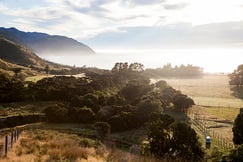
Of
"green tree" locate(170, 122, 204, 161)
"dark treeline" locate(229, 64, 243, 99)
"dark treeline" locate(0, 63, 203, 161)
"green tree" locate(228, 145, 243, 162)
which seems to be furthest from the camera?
"dark treeline" locate(229, 64, 243, 99)

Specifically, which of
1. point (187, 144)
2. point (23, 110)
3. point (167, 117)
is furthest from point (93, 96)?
point (187, 144)

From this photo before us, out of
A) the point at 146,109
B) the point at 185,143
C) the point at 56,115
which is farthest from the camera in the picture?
the point at 146,109

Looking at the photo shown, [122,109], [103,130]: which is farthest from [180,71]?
[103,130]

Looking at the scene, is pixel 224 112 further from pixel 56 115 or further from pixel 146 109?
pixel 56 115

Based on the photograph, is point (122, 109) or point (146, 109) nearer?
point (146, 109)

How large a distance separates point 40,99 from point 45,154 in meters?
49.8

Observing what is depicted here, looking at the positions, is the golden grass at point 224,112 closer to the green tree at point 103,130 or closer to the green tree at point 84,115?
the green tree at point 84,115

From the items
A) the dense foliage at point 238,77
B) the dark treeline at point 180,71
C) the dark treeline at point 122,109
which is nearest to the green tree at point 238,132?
the dark treeline at point 122,109

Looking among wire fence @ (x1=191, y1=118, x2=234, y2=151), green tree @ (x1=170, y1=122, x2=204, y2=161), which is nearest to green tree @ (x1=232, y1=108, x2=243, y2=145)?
wire fence @ (x1=191, y1=118, x2=234, y2=151)

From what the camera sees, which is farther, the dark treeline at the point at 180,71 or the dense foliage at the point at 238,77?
the dark treeline at the point at 180,71

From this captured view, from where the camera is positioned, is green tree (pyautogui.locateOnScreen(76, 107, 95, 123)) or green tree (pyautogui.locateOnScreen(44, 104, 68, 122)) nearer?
green tree (pyautogui.locateOnScreen(44, 104, 68, 122))

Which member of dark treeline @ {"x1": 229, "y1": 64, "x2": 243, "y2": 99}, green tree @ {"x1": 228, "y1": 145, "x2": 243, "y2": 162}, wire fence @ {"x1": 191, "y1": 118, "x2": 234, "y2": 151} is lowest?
wire fence @ {"x1": 191, "y1": 118, "x2": 234, "y2": 151}

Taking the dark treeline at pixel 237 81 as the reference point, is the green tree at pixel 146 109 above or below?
below

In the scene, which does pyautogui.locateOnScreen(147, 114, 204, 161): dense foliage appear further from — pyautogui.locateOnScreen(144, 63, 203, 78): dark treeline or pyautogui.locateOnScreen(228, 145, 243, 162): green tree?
pyautogui.locateOnScreen(144, 63, 203, 78): dark treeline
